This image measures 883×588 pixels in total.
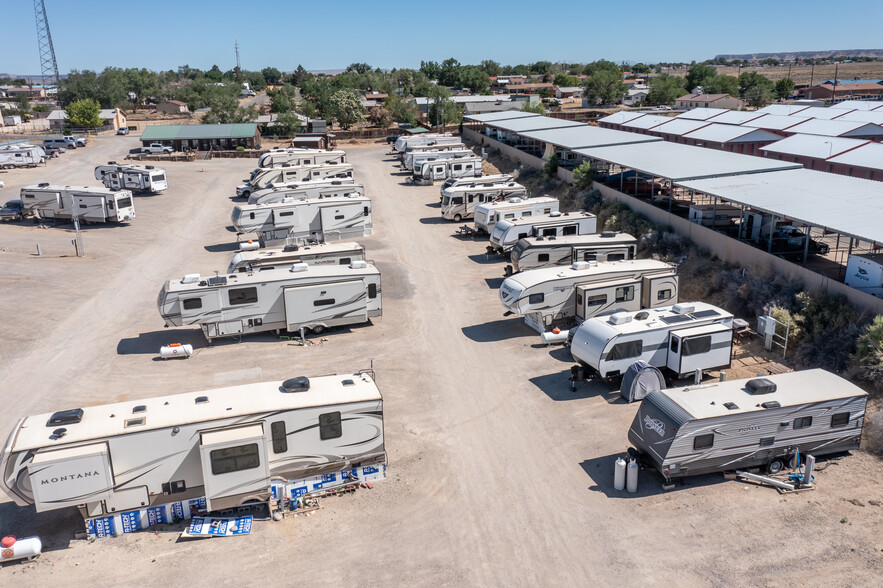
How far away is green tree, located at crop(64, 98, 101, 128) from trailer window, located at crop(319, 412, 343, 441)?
301ft

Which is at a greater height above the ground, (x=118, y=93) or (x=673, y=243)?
(x=118, y=93)

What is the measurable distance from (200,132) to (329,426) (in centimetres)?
6629

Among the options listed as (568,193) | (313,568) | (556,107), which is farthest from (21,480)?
(556,107)

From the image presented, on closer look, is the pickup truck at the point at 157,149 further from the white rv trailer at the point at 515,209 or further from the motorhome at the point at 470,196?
the white rv trailer at the point at 515,209

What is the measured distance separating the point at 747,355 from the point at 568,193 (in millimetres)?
22266

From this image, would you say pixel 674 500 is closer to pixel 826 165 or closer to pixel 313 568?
pixel 313 568

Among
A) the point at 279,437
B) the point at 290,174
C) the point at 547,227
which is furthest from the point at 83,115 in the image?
the point at 279,437

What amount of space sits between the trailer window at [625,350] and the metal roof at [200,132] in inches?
2441

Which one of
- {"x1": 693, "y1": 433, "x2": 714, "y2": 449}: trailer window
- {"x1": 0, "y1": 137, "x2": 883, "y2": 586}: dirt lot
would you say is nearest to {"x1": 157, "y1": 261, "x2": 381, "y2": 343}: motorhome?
{"x1": 0, "y1": 137, "x2": 883, "y2": 586}: dirt lot

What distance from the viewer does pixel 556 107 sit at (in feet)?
362

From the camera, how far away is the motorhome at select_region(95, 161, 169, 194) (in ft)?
161

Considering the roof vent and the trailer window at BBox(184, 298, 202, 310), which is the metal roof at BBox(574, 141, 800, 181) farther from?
the roof vent

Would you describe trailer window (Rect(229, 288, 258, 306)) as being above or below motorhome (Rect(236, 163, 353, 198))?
below

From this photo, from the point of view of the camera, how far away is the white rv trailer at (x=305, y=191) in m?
36.8
